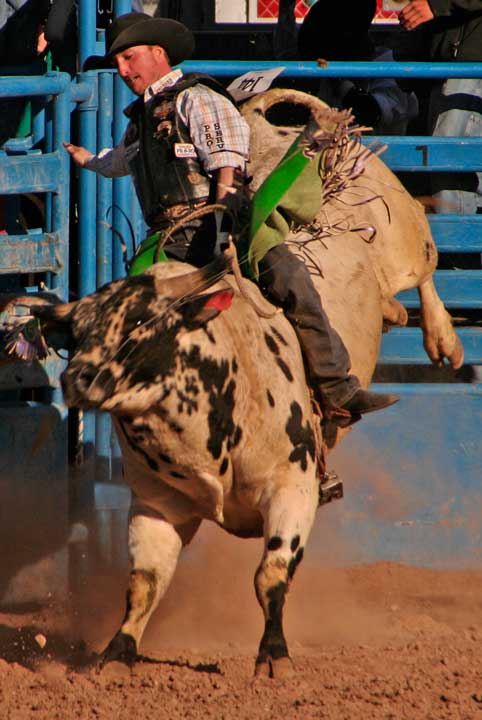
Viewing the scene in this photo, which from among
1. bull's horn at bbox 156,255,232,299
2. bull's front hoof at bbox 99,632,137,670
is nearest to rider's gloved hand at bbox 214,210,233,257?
bull's horn at bbox 156,255,232,299

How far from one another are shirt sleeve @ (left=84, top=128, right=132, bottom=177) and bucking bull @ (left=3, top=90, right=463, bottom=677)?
621 millimetres

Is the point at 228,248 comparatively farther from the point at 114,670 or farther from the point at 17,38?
the point at 17,38

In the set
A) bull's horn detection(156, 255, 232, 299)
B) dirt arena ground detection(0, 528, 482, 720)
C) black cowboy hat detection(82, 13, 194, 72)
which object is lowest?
dirt arena ground detection(0, 528, 482, 720)

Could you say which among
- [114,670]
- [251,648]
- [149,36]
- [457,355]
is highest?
[149,36]

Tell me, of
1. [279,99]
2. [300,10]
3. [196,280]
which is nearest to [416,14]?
[279,99]

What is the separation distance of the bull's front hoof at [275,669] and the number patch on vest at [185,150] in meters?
2.03

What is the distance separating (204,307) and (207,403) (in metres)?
0.37

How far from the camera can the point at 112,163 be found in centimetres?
577

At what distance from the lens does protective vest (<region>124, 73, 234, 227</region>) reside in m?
5.07

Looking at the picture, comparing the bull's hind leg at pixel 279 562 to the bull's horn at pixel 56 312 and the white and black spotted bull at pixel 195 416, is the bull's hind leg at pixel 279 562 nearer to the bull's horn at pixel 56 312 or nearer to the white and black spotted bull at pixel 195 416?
the white and black spotted bull at pixel 195 416

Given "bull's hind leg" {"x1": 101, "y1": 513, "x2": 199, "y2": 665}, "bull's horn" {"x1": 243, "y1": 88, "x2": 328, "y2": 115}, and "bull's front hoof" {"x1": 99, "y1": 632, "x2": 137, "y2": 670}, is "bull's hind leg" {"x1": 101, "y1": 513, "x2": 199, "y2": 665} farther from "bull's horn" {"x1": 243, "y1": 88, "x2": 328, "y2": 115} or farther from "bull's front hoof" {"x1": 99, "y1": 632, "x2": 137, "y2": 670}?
"bull's horn" {"x1": 243, "y1": 88, "x2": 328, "y2": 115}

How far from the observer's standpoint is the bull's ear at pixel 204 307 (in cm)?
424

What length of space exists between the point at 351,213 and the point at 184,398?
2243mm

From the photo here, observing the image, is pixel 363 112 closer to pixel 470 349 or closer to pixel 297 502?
pixel 470 349
